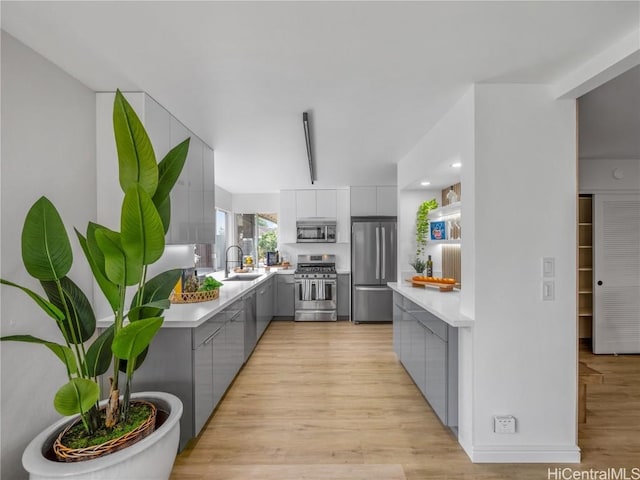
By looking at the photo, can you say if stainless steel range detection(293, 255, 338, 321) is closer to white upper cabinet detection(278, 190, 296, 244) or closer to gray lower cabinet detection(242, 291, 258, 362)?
white upper cabinet detection(278, 190, 296, 244)

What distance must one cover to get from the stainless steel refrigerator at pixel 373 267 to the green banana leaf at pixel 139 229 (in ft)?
13.7

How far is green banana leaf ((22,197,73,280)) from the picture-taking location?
1457 millimetres

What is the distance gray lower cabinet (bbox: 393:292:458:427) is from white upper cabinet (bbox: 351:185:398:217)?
2561 mm

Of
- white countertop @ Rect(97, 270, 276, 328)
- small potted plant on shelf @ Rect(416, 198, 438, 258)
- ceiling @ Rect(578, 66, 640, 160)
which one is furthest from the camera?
small potted plant on shelf @ Rect(416, 198, 438, 258)

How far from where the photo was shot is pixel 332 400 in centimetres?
279

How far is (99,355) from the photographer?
1.65 m

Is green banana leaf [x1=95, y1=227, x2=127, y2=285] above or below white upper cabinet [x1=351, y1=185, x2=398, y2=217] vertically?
below

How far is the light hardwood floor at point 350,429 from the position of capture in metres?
1.96

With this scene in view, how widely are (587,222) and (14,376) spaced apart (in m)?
5.74

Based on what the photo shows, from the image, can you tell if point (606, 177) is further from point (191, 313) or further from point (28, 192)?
point (28, 192)

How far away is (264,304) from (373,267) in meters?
1.94

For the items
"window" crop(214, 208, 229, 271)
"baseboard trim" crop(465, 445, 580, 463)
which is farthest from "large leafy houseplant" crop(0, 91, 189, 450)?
"window" crop(214, 208, 229, 271)

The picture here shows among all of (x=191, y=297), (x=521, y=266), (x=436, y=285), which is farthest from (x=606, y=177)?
(x=191, y=297)

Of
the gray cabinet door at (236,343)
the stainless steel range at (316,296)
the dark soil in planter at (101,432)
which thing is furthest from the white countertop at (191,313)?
the stainless steel range at (316,296)
